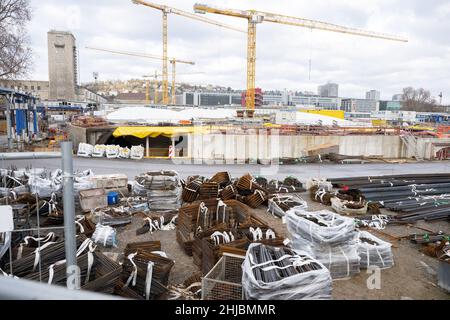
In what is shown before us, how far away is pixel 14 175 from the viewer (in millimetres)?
12516

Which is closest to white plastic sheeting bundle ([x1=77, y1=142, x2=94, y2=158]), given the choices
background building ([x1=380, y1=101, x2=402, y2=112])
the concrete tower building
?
the concrete tower building

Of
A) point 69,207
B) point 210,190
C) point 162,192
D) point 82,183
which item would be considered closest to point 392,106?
point 210,190

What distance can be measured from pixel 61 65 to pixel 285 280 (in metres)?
119

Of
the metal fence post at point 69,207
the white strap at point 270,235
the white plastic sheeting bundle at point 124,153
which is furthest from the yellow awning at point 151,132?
the metal fence post at point 69,207

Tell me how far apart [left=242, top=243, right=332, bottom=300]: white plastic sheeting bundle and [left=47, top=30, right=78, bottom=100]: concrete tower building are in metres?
110

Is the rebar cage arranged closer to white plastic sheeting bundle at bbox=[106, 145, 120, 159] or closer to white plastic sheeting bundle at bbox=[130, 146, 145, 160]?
white plastic sheeting bundle at bbox=[130, 146, 145, 160]

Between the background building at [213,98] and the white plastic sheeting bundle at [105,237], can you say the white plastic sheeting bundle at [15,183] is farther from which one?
the background building at [213,98]

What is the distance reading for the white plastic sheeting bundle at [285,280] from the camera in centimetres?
473

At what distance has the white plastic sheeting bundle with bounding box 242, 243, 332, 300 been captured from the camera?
4.73 m

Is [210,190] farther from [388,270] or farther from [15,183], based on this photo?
[15,183]

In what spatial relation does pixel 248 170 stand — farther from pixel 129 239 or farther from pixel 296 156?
pixel 129 239
